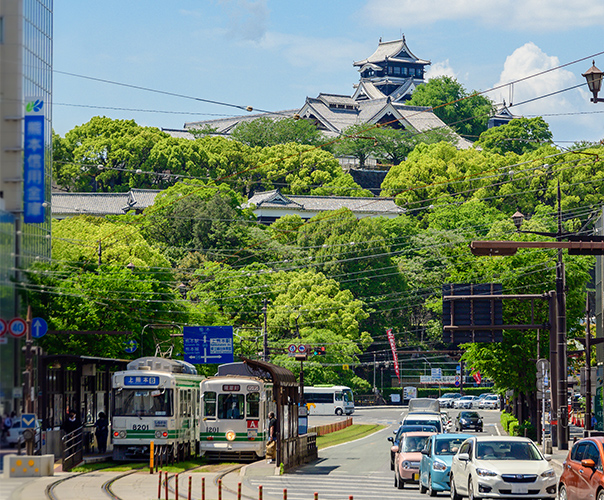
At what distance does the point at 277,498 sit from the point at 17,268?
15371 millimetres

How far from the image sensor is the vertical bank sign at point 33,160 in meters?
7.02

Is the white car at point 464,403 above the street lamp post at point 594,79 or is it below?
below

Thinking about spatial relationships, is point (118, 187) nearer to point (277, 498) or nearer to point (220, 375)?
point (220, 375)

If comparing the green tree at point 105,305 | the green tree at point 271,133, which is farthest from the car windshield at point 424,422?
the green tree at point 271,133

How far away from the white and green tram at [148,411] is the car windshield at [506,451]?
1319 centimetres

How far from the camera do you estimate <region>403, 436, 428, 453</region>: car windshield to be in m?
26.1

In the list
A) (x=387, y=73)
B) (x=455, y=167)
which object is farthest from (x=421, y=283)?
(x=387, y=73)

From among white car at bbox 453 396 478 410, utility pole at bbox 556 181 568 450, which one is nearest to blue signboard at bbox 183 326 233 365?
utility pole at bbox 556 181 568 450

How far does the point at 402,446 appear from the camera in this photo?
26.2 metres

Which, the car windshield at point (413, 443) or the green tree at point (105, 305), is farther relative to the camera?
the green tree at point (105, 305)

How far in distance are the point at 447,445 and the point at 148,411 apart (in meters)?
11.9

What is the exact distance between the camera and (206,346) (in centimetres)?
5272

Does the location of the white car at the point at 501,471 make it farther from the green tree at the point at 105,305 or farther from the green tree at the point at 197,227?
the green tree at the point at 197,227

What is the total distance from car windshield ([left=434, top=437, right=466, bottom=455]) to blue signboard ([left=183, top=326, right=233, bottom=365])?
29287 millimetres
